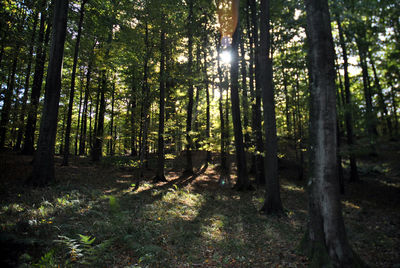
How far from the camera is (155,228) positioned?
6.45m

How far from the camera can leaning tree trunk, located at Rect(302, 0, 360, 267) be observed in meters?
4.45

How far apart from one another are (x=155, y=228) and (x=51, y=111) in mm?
7496

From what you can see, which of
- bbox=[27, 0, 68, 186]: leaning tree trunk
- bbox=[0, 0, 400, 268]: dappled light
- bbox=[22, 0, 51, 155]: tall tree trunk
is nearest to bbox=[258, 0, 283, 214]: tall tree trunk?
bbox=[0, 0, 400, 268]: dappled light

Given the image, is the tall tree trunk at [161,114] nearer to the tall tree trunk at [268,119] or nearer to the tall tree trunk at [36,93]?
the tall tree trunk at [268,119]

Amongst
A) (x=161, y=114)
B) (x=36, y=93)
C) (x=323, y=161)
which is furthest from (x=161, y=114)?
(x=323, y=161)

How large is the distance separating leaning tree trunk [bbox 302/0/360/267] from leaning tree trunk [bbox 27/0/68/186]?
10419 millimetres

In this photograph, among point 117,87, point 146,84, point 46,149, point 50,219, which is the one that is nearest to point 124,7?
point 146,84

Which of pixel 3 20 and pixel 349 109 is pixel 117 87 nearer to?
pixel 3 20

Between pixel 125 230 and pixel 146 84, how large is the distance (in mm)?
8571

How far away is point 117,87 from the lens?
21.9 meters

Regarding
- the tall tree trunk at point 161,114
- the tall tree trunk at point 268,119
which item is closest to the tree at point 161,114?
the tall tree trunk at point 161,114

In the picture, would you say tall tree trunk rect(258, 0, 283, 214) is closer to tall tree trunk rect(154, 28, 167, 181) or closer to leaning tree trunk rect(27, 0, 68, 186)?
tall tree trunk rect(154, 28, 167, 181)

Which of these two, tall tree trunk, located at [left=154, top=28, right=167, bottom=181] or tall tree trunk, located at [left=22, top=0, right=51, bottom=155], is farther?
tall tree trunk, located at [left=22, top=0, right=51, bottom=155]

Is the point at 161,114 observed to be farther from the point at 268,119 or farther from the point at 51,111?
the point at 268,119
